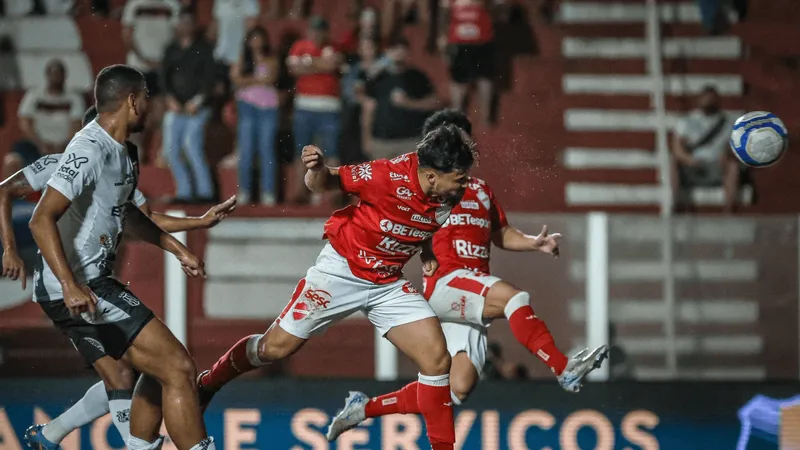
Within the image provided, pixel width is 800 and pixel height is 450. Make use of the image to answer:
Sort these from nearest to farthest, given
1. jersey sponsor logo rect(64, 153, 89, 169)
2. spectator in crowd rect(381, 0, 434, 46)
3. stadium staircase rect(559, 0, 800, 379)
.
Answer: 1. jersey sponsor logo rect(64, 153, 89, 169)
2. stadium staircase rect(559, 0, 800, 379)
3. spectator in crowd rect(381, 0, 434, 46)

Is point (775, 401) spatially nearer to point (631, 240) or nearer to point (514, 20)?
point (631, 240)

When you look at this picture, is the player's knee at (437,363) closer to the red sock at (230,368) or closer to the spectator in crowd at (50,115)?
the red sock at (230,368)

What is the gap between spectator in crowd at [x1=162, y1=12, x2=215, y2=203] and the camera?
9164 mm

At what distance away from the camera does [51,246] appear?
15.5ft

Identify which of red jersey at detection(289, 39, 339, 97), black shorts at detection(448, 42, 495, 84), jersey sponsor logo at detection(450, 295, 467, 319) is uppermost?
black shorts at detection(448, 42, 495, 84)

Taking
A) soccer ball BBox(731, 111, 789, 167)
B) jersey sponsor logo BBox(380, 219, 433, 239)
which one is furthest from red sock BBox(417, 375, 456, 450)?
soccer ball BBox(731, 111, 789, 167)

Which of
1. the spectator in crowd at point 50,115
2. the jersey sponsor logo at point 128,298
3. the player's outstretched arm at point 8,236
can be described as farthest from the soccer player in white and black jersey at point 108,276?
the spectator in crowd at point 50,115

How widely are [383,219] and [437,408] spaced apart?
0.96 meters

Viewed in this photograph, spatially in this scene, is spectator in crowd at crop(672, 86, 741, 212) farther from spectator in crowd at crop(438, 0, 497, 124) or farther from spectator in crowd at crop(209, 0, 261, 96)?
spectator in crowd at crop(209, 0, 261, 96)

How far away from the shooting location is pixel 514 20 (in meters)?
10.9

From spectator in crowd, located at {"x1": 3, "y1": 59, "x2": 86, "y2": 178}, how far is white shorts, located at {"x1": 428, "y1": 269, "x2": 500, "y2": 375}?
167 inches

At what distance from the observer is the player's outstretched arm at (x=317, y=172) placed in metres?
5.12

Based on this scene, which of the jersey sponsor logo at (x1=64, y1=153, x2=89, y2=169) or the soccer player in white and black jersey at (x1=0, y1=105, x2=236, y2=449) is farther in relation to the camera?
the soccer player in white and black jersey at (x1=0, y1=105, x2=236, y2=449)

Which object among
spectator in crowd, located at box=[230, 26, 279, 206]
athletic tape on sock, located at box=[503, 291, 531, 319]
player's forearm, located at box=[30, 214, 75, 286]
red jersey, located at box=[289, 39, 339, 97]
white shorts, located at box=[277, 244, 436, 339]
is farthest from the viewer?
red jersey, located at box=[289, 39, 339, 97]
